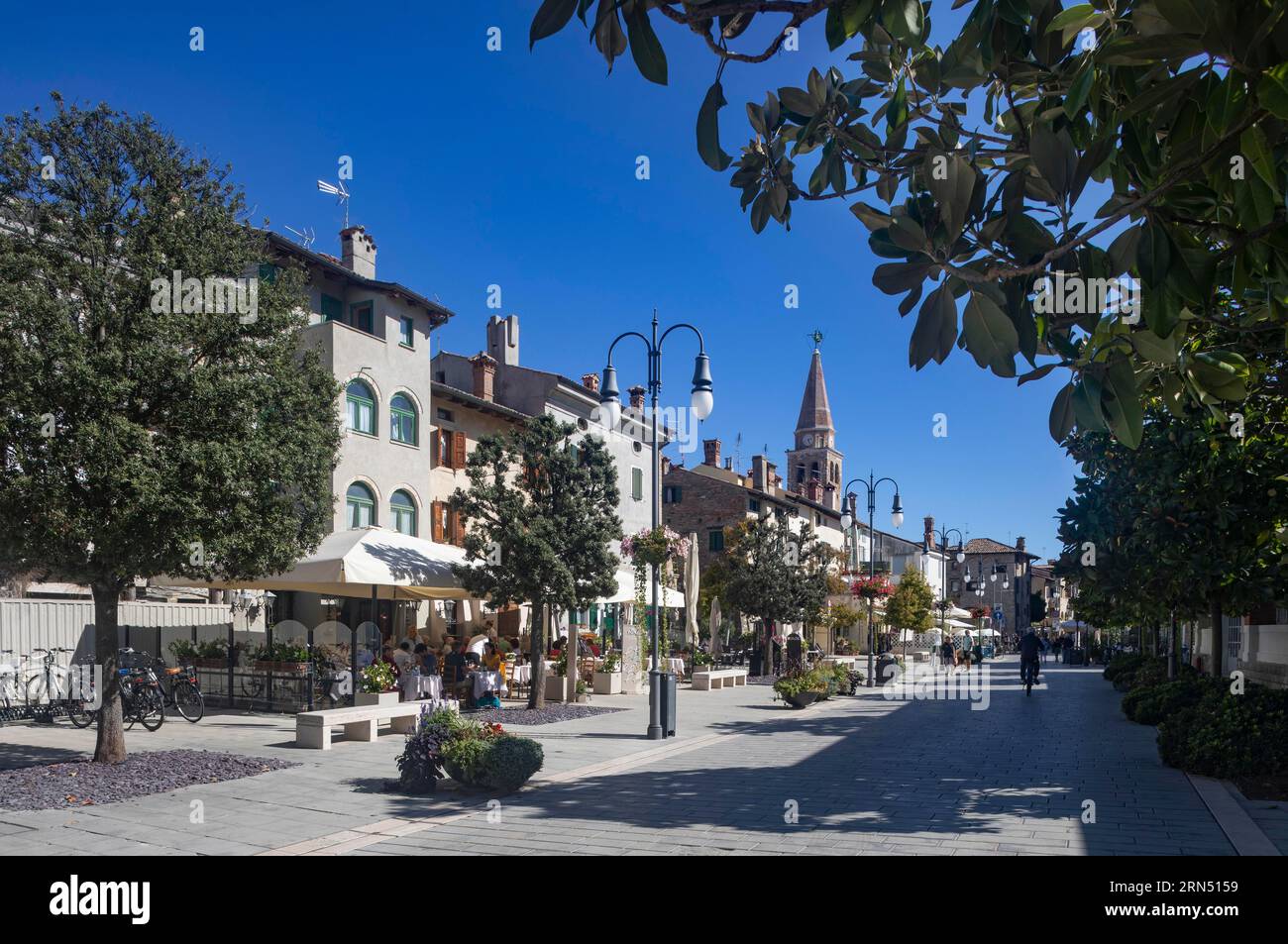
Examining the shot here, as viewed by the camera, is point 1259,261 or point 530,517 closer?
point 1259,261

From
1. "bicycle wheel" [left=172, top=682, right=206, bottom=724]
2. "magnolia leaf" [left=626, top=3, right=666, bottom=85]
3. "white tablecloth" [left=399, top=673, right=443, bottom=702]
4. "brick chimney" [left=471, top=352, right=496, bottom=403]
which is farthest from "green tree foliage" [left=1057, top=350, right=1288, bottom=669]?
"brick chimney" [left=471, top=352, right=496, bottom=403]

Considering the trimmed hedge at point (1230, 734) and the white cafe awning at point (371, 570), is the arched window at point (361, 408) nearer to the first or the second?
the white cafe awning at point (371, 570)

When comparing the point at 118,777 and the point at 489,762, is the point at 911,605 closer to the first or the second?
the point at 489,762

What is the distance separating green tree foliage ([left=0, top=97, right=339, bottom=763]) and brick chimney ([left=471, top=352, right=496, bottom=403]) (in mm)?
20080

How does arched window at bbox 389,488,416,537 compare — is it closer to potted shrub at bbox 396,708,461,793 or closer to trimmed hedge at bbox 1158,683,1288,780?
potted shrub at bbox 396,708,461,793

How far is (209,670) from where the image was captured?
20.2 meters

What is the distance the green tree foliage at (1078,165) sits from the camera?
10.2ft

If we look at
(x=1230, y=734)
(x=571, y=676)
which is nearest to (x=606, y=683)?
(x=571, y=676)

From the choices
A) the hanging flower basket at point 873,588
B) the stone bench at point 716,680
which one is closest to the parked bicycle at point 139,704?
the stone bench at point 716,680
